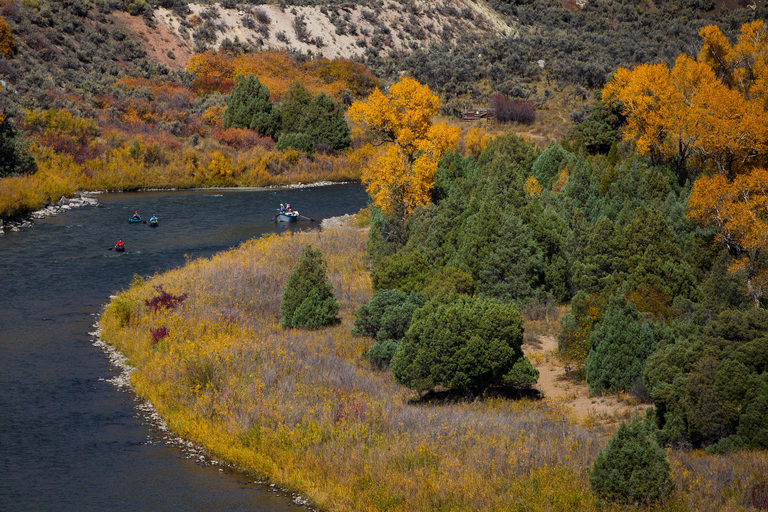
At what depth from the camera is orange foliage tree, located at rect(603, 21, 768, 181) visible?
35.6 m

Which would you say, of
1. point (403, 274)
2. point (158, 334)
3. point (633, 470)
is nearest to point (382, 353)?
point (403, 274)

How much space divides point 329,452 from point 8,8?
291 feet

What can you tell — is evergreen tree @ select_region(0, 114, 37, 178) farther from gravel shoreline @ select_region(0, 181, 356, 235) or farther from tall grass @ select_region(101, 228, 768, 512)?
tall grass @ select_region(101, 228, 768, 512)

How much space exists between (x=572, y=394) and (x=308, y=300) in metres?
10.6

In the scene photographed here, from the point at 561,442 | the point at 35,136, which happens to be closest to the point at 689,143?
the point at 561,442

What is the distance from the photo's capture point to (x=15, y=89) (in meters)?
71.1

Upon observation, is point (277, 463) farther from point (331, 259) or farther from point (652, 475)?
point (331, 259)

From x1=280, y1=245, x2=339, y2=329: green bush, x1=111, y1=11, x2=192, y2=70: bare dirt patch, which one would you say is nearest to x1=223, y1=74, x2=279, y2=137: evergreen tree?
x1=111, y1=11, x2=192, y2=70: bare dirt patch

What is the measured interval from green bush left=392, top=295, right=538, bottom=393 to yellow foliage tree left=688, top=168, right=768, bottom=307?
52.7ft

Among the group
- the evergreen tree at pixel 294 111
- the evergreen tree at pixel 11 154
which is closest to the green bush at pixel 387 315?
the evergreen tree at pixel 11 154

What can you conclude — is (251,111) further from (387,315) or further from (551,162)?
(387,315)

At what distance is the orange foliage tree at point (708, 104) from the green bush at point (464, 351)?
21713 millimetres

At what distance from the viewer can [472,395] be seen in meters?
20.6

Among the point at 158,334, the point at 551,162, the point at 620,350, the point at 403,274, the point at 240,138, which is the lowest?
the point at 158,334
